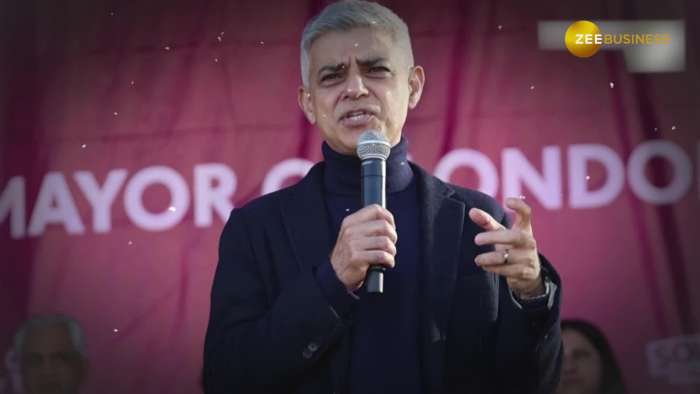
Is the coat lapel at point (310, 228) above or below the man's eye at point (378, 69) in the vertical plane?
below

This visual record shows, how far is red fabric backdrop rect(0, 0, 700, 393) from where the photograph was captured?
10.1 ft

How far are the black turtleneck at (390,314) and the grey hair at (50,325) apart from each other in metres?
1.43

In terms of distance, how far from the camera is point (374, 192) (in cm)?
161

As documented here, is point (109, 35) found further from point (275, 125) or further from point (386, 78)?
point (386, 78)

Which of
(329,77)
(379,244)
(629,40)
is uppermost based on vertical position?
(629,40)

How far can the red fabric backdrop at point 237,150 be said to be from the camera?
3.09 meters

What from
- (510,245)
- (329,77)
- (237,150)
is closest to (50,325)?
(237,150)

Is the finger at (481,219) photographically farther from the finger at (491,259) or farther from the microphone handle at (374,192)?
the microphone handle at (374,192)

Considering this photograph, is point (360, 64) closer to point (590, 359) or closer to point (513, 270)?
point (513, 270)

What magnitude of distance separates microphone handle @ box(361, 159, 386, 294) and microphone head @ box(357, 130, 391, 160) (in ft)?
0.06

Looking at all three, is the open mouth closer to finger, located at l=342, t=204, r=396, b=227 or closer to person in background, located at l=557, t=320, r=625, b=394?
finger, located at l=342, t=204, r=396, b=227

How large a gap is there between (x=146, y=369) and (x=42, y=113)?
91cm

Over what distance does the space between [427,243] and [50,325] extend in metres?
1.65

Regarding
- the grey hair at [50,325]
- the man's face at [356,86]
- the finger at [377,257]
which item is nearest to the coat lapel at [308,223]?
the man's face at [356,86]
